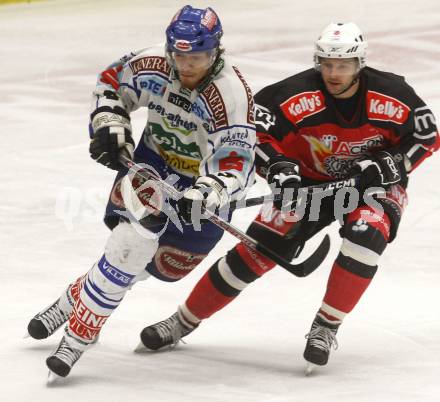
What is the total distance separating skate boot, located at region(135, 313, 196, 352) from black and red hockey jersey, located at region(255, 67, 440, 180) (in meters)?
0.71

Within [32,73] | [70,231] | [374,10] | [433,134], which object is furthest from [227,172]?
[374,10]

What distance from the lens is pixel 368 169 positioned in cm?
474

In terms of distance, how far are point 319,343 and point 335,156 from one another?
0.71 meters

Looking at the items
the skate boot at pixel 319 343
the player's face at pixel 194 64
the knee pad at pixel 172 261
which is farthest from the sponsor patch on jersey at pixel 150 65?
the skate boot at pixel 319 343

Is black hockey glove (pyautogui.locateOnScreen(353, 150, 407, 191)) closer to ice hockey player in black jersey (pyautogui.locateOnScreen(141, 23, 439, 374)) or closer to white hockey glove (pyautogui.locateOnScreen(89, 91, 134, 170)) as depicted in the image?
ice hockey player in black jersey (pyautogui.locateOnScreen(141, 23, 439, 374))

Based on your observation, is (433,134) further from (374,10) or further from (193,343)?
(374,10)

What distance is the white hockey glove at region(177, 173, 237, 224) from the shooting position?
4293 millimetres

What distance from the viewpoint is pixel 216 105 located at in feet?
14.5

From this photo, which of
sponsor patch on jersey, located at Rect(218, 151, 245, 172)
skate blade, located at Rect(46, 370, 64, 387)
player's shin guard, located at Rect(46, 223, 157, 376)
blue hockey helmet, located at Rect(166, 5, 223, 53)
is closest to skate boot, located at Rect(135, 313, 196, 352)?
player's shin guard, located at Rect(46, 223, 157, 376)

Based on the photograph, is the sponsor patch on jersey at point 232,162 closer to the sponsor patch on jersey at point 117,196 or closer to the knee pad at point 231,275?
the sponsor patch on jersey at point 117,196

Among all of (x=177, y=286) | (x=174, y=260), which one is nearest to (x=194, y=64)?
(x=174, y=260)

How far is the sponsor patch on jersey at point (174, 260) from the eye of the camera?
15.6 feet

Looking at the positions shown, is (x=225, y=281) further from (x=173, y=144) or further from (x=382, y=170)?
(x=382, y=170)

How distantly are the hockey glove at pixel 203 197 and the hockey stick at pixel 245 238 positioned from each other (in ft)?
0.41
